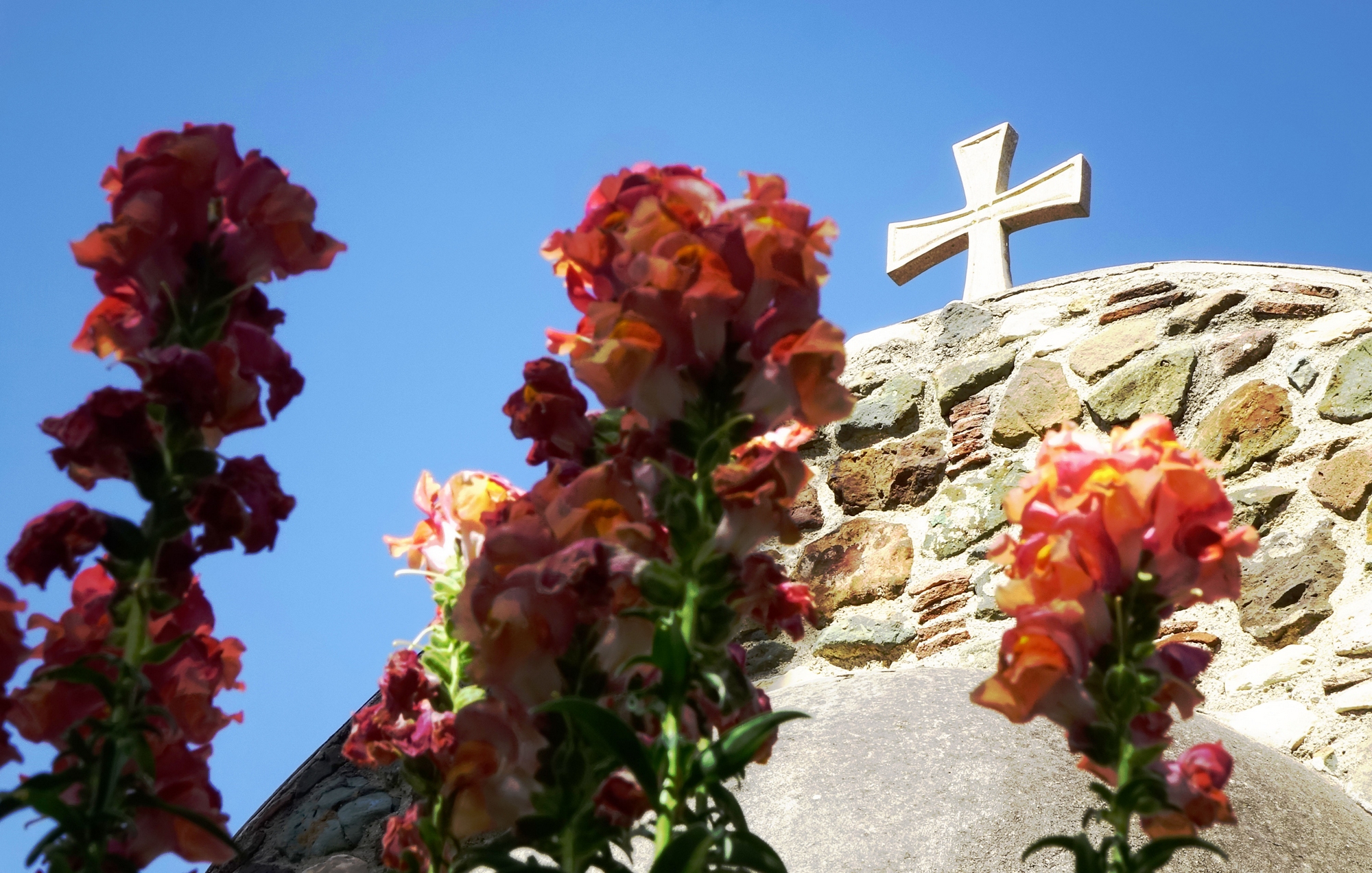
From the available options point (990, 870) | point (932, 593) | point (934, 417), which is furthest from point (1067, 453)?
point (934, 417)

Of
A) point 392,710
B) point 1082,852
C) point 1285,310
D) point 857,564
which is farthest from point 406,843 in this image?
point 1285,310

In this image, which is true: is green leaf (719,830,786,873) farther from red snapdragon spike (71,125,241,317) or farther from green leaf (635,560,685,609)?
red snapdragon spike (71,125,241,317)

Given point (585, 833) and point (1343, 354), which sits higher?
point (1343, 354)

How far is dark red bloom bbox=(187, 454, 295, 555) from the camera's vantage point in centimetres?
73

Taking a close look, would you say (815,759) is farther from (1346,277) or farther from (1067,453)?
(1346,277)

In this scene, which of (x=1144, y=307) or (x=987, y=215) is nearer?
(x=1144, y=307)

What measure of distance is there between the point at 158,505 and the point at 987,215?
3.48m

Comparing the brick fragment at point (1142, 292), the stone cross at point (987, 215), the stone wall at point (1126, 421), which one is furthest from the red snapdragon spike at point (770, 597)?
the stone cross at point (987, 215)

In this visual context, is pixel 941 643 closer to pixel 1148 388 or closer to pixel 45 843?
pixel 1148 388

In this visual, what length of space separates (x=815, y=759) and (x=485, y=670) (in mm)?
1216

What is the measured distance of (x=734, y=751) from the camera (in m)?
0.72

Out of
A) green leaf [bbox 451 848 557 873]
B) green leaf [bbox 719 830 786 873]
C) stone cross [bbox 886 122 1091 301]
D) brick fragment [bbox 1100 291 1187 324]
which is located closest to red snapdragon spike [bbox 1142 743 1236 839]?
green leaf [bbox 719 830 786 873]

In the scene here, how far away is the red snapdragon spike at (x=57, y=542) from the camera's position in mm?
720

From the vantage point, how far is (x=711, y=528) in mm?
755
